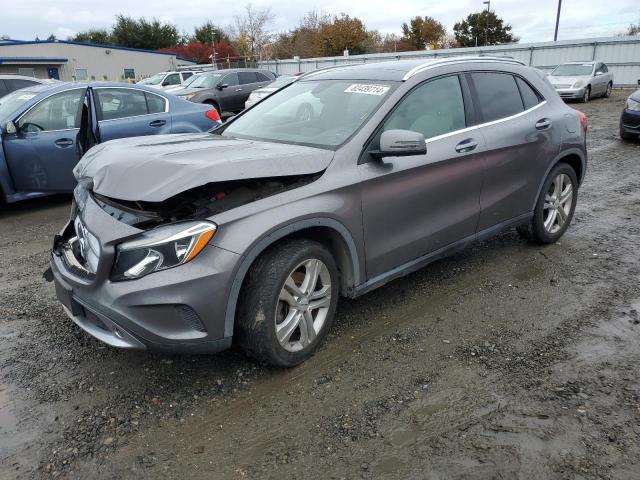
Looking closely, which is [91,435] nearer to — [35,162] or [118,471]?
[118,471]

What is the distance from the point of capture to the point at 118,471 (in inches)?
94.1

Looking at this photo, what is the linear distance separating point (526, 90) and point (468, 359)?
2.70 m

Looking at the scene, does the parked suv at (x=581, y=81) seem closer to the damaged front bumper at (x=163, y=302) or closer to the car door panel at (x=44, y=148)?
the car door panel at (x=44, y=148)

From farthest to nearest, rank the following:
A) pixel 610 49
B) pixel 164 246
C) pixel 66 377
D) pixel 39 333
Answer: pixel 610 49, pixel 39 333, pixel 66 377, pixel 164 246

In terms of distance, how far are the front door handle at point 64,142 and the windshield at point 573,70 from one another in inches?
758

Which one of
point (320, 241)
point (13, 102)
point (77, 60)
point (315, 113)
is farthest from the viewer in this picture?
point (77, 60)

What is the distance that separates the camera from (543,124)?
4.60 meters

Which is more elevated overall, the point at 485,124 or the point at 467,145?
the point at 485,124

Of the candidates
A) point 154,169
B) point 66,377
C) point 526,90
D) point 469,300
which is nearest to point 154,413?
point 66,377

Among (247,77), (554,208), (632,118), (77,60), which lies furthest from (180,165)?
(77,60)

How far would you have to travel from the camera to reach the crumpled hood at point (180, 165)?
8.66 feet

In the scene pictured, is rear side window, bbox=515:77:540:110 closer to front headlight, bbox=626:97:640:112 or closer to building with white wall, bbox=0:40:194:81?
front headlight, bbox=626:97:640:112

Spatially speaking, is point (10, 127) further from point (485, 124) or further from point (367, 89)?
point (485, 124)

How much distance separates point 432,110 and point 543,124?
142cm
